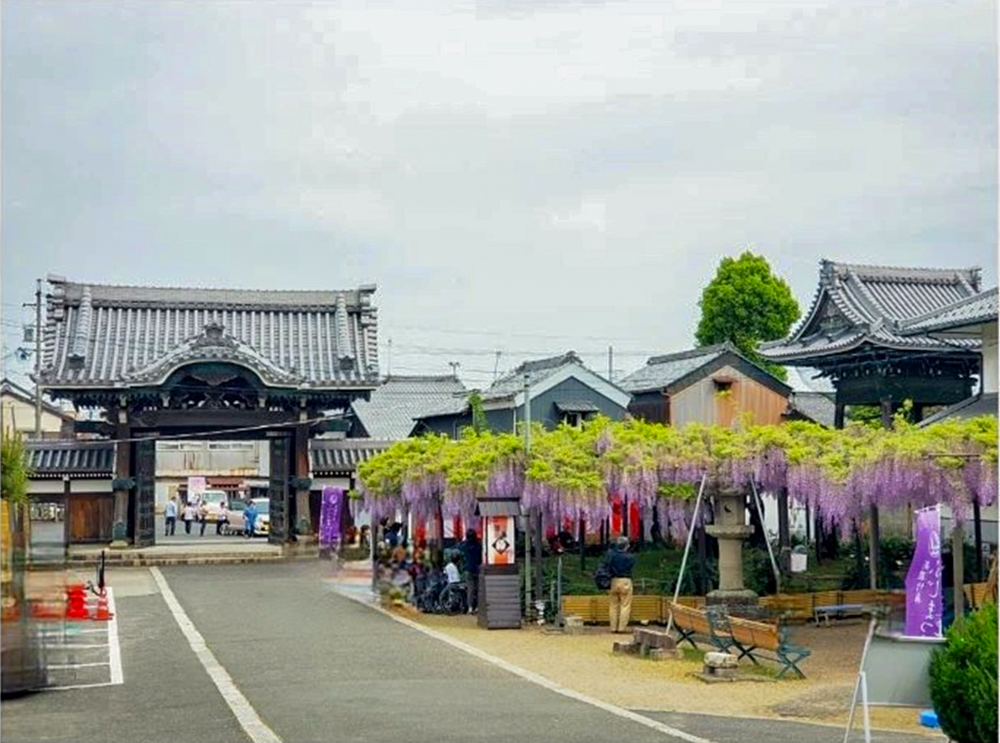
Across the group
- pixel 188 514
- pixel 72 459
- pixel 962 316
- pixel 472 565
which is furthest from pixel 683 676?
pixel 188 514

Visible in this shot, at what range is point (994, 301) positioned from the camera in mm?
18359

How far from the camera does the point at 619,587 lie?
16.0m

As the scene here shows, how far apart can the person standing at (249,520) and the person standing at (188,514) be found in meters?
1.67

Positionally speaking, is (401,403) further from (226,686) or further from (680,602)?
(226,686)

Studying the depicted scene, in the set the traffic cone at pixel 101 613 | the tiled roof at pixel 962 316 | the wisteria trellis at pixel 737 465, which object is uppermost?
the tiled roof at pixel 962 316

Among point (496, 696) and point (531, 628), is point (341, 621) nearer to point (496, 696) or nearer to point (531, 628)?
point (531, 628)

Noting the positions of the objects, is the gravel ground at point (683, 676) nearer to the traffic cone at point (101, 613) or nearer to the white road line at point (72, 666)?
the white road line at point (72, 666)

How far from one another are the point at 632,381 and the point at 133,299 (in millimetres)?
12354

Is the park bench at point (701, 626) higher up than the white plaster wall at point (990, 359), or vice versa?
the white plaster wall at point (990, 359)

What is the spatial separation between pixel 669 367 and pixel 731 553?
15.2 meters

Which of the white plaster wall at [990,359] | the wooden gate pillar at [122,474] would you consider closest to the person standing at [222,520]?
the wooden gate pillar at [122,474]

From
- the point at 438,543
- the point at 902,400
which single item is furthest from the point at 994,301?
the point at 438,543

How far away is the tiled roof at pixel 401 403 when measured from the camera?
42.6m

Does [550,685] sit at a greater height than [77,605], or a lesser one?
lesser
